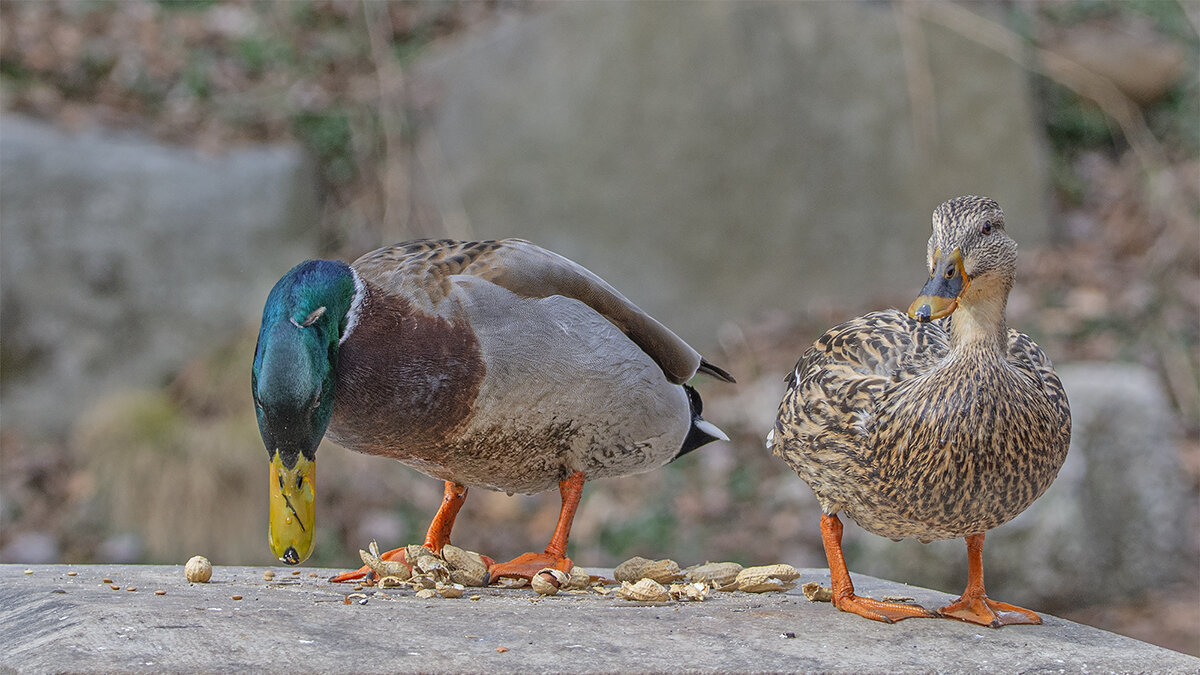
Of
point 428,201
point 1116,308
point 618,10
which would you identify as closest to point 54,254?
point 428,201

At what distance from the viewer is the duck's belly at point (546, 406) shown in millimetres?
2795

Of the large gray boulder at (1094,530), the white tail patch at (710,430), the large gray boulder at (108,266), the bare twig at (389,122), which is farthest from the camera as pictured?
the bare twig at (389,122)

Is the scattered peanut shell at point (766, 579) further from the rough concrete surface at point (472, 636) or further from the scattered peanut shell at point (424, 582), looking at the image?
the scattered peanut shell at point (424, 582)

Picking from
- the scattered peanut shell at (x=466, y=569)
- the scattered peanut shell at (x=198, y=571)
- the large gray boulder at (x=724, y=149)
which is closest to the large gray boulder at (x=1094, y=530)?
the large gray boulder at (x=724, y=149)

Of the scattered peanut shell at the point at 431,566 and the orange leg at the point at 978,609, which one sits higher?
the orange leg at the point at 978,609

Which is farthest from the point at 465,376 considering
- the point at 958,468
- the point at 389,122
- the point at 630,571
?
the point at 389,122

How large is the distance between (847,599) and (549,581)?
668 millimetres

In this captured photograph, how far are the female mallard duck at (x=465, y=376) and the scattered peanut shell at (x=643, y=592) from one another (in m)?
0.29

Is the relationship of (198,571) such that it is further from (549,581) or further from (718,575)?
(718,575)

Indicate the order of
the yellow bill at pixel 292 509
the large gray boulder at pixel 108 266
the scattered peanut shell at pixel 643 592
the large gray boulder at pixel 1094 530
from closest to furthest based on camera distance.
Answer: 1. the yellow bill at pixel 292 509
2. the scattered peanut shell at pixel 643 592
3. the large gray boulder at pixel 1094 530
4. the large gray boulder at pixel 108 266

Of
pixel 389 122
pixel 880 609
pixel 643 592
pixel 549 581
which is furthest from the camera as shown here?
pixel 389 122

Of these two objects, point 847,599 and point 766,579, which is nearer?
point 847,599

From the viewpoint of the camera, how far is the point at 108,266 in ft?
21.5

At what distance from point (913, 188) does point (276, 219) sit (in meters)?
3.56
